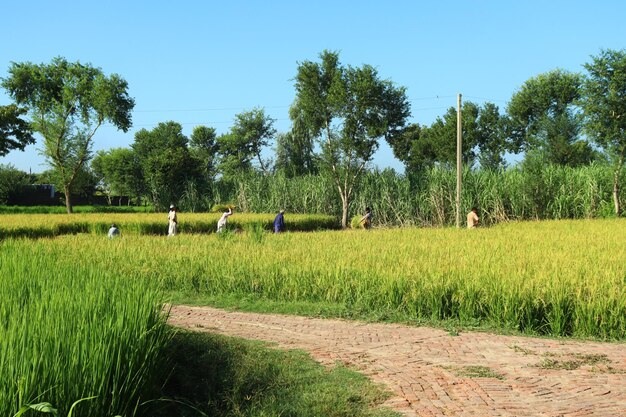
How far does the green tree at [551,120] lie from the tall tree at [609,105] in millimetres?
10391

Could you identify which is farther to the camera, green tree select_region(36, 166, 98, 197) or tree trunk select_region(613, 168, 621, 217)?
green tree select_region(36, 166, 98, 197)

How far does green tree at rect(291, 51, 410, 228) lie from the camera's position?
33.6m

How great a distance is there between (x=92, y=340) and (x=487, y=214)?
2913 cm

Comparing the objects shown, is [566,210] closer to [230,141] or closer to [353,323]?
[353,323]

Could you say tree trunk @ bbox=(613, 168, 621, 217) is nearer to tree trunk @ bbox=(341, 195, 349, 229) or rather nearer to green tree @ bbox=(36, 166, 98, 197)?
tree trunk @ bbox=(341, 195, 349, 229)

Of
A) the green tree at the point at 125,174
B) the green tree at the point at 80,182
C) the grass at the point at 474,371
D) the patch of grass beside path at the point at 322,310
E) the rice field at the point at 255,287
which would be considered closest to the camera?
the rice field at the point at 255,287

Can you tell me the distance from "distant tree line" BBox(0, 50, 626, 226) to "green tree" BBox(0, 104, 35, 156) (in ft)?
0.22

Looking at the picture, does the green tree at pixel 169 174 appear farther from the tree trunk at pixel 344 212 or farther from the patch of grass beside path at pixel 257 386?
the patch of grass beside path at pixel 257 386

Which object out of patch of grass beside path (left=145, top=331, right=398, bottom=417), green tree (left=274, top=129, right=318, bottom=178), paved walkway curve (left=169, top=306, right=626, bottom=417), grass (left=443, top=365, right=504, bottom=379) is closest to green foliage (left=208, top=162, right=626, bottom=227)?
green tree (left=274, top=129, right=318, bottom=178)

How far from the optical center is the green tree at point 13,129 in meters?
39.4

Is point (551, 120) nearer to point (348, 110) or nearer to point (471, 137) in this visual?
point (471, 137)

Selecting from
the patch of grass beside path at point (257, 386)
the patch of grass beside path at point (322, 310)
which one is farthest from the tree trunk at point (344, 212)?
the patch of grass beside path at point (257, 386)

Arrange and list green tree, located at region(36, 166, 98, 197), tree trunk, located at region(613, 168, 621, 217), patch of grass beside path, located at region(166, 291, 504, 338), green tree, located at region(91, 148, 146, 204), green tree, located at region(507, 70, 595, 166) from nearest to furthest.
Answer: patch of grass beside path, located at region(166, 291, 504, 338) → tree trunk, located at region(613, 168, 621, 217) → green tree, located at region(507, 70, 595, 166) → green tree, located at region(36, 166, 98, 197) → green tree, located at region(91, 148, 146, 204)

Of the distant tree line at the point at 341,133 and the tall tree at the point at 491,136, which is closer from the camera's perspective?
the distant tree line at the point at 341,133
